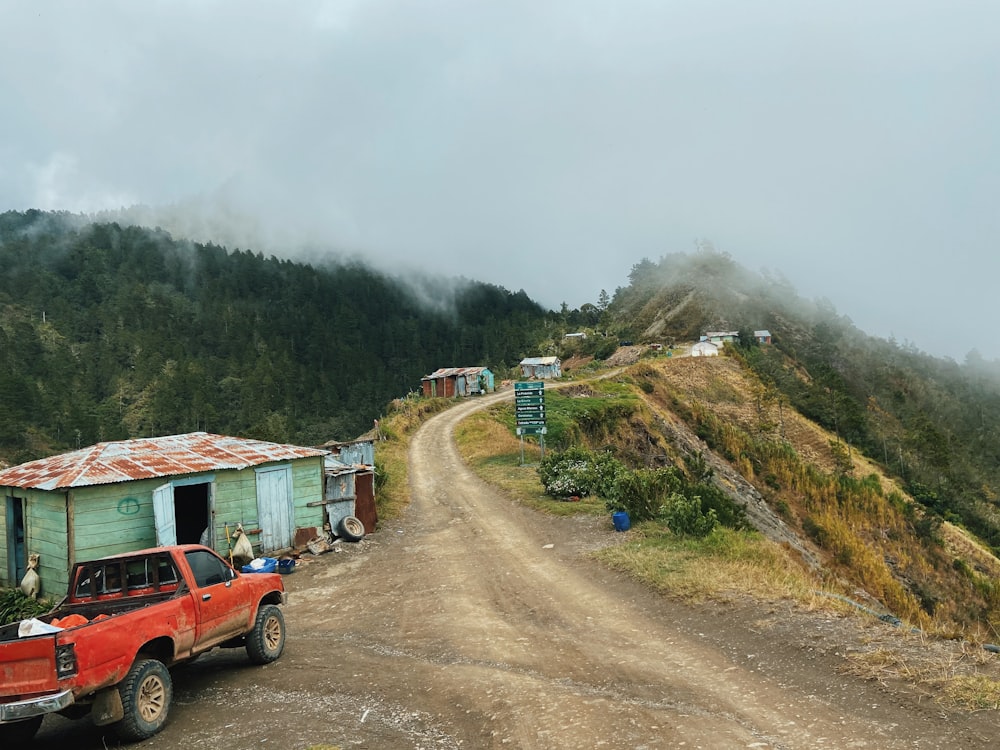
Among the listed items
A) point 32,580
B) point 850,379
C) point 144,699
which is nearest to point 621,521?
point 144,699

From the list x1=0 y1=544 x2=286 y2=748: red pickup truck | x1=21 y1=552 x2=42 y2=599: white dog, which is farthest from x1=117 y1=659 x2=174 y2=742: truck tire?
x1=21 y1=552 x2=42 y2=599: white dog

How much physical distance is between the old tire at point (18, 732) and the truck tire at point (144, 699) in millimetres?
1212

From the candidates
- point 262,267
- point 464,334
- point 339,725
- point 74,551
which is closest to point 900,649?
point 339,725

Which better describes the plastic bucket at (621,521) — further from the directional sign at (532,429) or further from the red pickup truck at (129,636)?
the directional sign at (532,429)

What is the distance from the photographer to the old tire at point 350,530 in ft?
66.4

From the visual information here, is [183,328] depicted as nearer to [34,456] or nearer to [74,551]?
[34,456]

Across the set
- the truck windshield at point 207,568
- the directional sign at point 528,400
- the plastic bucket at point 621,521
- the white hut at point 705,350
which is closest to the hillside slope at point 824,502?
the directional sign at point 528,400

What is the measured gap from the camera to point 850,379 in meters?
95.9

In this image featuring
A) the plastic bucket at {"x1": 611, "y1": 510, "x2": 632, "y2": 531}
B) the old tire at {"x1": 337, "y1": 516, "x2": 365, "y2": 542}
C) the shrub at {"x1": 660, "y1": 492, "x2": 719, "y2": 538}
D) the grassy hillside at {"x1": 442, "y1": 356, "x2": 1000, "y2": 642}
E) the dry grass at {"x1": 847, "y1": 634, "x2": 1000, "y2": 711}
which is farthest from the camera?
the grassy hillside at {"x1": 442, "y1": 356, "x2": 1000, "y2": 642}

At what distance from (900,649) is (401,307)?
173 m

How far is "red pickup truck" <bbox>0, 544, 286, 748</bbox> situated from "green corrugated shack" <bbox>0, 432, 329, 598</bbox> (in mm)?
6843

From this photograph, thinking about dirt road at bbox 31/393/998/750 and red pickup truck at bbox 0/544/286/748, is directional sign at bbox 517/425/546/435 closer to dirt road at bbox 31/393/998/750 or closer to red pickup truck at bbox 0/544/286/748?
dirt road at bbox 31/393/998/750

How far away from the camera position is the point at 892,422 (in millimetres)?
81688

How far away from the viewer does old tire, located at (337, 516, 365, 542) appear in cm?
2023
